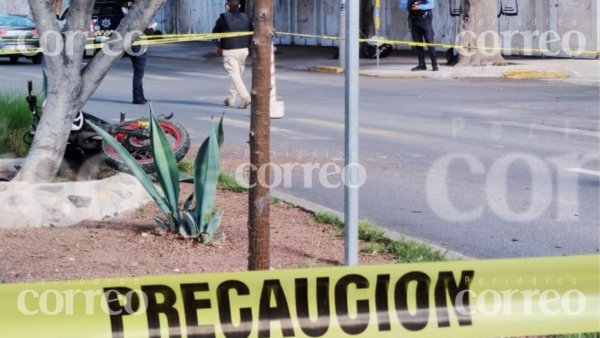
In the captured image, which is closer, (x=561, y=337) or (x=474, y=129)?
(x=561, y=337)

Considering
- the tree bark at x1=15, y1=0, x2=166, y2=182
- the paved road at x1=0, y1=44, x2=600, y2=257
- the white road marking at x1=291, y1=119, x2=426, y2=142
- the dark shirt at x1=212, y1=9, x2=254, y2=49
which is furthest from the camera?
the dark shirt at x1=212, y1=9, x2=254, y2=49

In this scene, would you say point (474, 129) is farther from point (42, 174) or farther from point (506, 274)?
point (506, 274)

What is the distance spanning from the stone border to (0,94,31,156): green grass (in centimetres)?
257

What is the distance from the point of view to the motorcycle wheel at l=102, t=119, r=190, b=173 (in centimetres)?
976

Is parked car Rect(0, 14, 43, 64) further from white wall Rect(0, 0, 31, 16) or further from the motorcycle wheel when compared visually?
the motorcycle wheel

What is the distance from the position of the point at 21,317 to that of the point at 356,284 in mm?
1261

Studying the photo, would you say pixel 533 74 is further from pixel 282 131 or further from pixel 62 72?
pixel 62 72

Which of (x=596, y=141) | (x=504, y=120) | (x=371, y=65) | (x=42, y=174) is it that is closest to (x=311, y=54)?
(x=371, y=65)

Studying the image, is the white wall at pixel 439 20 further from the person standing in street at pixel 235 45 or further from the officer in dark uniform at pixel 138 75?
the officer in dark uniform at pixel 138 75

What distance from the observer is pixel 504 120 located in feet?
50.7

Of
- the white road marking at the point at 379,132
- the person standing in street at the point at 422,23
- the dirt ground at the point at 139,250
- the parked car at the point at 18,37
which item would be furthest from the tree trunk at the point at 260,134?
the parked car at the point at 18,37

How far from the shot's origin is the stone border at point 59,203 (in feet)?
26.3

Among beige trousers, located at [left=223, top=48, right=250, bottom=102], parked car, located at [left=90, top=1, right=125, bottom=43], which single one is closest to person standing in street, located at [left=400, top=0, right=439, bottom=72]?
beige trousers, located at [left=223, top=48, right=250, bottom=102]

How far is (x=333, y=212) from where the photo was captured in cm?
920
